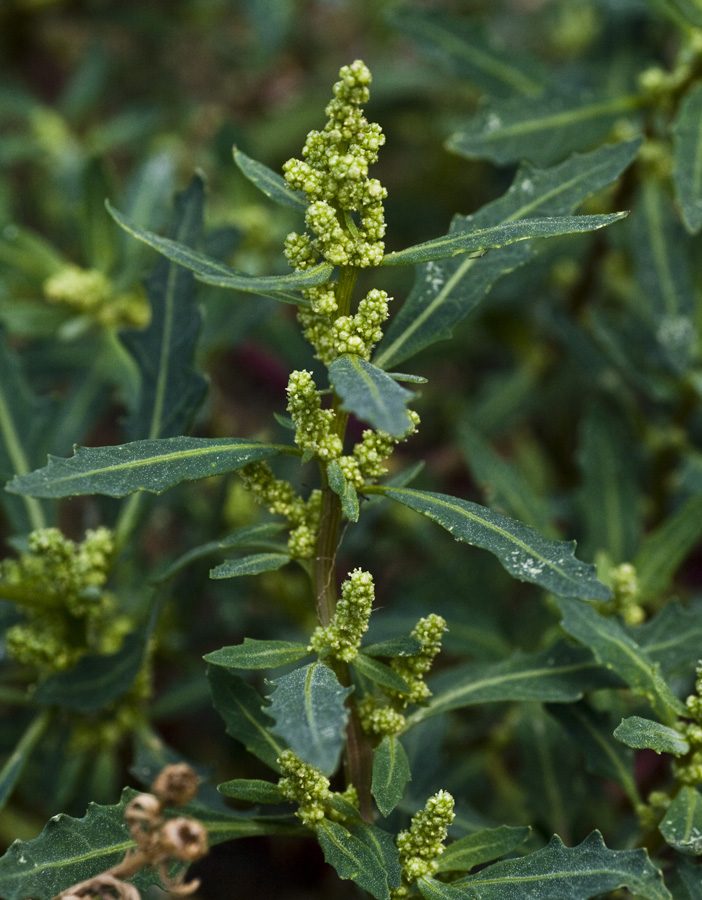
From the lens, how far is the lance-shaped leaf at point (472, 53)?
8.11 feet

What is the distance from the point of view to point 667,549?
2.03 m

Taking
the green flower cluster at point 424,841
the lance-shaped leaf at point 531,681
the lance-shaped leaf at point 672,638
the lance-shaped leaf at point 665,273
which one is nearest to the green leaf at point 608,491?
the lance-shaped leaf at point 665,273

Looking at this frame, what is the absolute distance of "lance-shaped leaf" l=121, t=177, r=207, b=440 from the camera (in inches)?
68.9

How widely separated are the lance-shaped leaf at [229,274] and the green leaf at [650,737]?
713 millimetres

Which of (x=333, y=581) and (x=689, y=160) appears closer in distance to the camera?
(x=333, y=581)

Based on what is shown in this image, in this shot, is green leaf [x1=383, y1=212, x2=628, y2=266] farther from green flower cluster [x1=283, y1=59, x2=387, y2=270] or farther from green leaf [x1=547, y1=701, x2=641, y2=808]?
green leaf [x1=547, y1=701, x2=641, y2=808]

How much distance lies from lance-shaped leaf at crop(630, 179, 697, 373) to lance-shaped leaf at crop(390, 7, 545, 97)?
41cm

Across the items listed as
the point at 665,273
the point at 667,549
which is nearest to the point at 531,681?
the point at 667,549

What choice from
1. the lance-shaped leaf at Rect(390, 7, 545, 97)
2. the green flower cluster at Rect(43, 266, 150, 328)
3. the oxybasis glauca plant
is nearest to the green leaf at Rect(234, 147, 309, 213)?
the oxybasis glauca plant

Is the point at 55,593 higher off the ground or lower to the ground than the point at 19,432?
lower

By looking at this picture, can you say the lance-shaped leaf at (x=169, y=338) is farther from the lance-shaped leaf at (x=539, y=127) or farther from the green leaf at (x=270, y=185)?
the lance-shaped leaf at (x=539, y=127)

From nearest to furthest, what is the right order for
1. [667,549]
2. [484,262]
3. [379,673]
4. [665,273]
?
[379,673]
[484,262]
[667,549]
[665,273]

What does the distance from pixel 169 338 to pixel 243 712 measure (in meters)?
0.70

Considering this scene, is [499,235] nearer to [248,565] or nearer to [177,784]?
[248,565]
